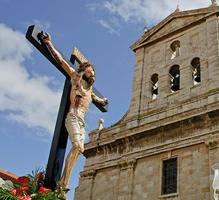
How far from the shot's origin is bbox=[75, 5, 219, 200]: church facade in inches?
637

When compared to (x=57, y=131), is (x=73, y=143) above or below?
below

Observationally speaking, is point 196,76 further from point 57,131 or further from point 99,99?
point 57,131

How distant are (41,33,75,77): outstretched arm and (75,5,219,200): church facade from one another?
11.0m

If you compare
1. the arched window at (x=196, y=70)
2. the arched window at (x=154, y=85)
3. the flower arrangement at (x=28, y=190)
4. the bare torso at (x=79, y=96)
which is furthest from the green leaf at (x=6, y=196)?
the arched window at (x=154, y=85)

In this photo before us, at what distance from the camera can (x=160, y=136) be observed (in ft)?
57.9

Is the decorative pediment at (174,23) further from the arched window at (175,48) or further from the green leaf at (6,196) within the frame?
the green leaf at (6,196)

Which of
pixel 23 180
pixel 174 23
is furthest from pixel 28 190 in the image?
pixel 174 23

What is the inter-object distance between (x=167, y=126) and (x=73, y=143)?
13092mm

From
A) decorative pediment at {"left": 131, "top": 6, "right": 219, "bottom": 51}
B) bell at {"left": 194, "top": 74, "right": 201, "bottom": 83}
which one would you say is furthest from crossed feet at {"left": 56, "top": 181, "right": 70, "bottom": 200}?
decorative pediment at {"left": 131, "top": 6, "right": 219, "bottom": 51}

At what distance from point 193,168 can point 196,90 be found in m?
3.93

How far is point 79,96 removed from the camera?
198 inches

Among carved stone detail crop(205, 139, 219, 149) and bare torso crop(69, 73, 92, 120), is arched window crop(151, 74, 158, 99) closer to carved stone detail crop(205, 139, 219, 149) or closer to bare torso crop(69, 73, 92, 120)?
carved stone detail crop(205, 139, 219, 149)

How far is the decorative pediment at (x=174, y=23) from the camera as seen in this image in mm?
20281

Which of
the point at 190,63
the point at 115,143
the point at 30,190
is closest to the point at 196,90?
the point at 190,63
